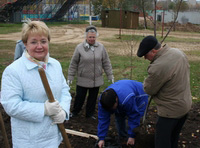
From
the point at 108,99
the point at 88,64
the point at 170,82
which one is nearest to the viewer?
the point at 170,82

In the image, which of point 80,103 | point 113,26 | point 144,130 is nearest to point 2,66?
point 80,103

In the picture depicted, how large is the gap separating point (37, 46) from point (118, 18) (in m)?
29.2

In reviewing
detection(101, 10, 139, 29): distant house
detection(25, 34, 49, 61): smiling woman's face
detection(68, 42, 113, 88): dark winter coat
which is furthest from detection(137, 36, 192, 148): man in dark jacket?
detection(101, 10, 139, 29): distant house

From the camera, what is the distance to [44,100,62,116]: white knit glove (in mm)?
1829

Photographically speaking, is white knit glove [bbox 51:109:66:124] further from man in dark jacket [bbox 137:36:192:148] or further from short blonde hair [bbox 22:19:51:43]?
man in dark jacket [bbox 137:36:192:148]

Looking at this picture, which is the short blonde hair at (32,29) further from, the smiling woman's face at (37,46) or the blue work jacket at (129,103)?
the blue work jacket at (129,103)

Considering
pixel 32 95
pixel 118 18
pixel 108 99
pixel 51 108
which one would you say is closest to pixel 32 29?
pixel 32 95

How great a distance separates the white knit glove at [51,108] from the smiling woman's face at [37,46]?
37 cm

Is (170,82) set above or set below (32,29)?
below

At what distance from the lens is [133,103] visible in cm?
296

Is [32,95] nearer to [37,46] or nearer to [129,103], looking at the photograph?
[37,46]

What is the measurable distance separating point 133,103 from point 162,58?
73 centimetres

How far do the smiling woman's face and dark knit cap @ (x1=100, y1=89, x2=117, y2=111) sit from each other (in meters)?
1.07

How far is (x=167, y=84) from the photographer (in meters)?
2.51
